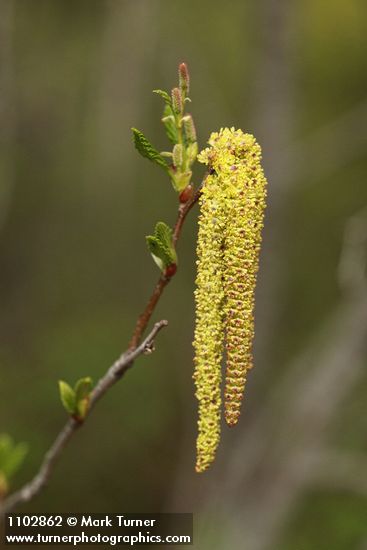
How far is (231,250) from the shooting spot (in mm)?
1175

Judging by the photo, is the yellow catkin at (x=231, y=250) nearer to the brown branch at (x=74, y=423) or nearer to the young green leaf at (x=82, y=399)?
the brown branch at (x=74, y=423)

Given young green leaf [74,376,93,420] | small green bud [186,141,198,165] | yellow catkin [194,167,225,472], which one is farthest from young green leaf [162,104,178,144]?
young green leaf [74,376,93,420]

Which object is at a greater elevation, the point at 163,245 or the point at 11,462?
the point at 163,245

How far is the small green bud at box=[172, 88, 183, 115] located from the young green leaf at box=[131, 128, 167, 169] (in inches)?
3.1

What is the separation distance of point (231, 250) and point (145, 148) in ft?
0.87

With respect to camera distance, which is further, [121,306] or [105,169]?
[121,306]

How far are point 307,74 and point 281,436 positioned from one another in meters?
4.66

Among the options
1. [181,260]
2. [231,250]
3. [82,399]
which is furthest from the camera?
[181,260]

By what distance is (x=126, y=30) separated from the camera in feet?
18.8

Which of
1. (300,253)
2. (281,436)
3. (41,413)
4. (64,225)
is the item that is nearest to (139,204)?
(64,225)

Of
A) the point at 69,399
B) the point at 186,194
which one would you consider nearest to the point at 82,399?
the point at 69,399

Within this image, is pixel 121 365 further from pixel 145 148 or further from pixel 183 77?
pixel 183 77

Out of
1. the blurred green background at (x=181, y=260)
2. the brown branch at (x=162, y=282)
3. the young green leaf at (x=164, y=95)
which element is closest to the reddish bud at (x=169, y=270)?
the brown branch at (x=162, y=282)

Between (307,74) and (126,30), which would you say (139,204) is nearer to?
(307,74)
